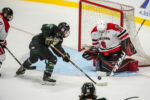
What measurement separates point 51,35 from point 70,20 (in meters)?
3.45

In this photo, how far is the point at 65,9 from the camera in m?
8.09

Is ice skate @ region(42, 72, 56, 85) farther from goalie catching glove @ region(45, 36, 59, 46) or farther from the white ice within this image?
goalie catching glove @ region(45, 36, 59, 46)

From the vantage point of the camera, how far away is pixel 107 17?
16.2ft

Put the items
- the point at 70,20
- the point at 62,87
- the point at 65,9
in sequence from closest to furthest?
the point at 62,87 < the point at 70,20 < the point at 65,9

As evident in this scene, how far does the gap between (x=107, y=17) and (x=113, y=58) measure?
2.79 feet

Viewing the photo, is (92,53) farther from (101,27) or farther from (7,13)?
(7,13)

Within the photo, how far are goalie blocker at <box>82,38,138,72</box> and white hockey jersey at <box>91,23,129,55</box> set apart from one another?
6 cm

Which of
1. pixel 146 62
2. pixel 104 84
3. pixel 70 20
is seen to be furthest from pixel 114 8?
pixel 70 20

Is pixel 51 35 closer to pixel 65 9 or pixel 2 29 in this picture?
pixel 2 29

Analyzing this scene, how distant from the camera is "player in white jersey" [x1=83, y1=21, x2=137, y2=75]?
420cm

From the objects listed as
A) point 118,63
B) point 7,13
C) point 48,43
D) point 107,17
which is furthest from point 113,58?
point 7,13

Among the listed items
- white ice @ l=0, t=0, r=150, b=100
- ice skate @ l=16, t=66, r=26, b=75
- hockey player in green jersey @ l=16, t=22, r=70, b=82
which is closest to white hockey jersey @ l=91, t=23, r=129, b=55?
white ice @ l=0, t=0, r=150, b=100

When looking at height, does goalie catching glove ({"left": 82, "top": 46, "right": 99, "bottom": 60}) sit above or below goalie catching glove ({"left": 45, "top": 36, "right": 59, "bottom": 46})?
below

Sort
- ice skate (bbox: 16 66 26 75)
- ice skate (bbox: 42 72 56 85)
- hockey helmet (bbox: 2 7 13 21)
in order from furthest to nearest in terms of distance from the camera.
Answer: ice skate (bbox: 16 66 26 75)
hockey helmet (bbox: 2 7 13 21)
ice skate (bbox: 42 72 56 85)
